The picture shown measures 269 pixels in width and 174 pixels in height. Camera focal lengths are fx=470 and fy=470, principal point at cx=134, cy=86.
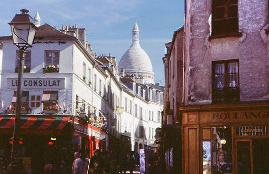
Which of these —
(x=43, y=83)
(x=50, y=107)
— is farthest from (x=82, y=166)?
(x=43, y=83)

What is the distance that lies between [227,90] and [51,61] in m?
16.2

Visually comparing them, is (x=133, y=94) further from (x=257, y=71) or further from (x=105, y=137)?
(x=257, y=71)

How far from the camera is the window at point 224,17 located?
63.4 ft

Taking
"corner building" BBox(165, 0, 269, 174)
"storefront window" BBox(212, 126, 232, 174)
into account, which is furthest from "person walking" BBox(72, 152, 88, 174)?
"storefront window" BBox(212, 126, 232, 174)

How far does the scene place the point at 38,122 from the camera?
3028 centimetres

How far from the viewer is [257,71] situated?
18406 millimetres

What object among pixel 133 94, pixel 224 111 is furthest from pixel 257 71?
pixel 133 94

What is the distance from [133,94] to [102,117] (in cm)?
1845

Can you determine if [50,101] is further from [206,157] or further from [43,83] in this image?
[206,157]

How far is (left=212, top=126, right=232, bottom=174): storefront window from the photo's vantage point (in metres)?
18.2

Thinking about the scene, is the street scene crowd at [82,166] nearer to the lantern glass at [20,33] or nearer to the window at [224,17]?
the lantern glass at [20,33]

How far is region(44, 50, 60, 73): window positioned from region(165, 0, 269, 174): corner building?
1396 centimetres

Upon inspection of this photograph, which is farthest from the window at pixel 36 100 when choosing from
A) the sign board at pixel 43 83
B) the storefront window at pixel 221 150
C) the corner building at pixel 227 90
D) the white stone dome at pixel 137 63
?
the white stone dome at pixel 137 63

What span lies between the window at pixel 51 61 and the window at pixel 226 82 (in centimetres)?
1508
